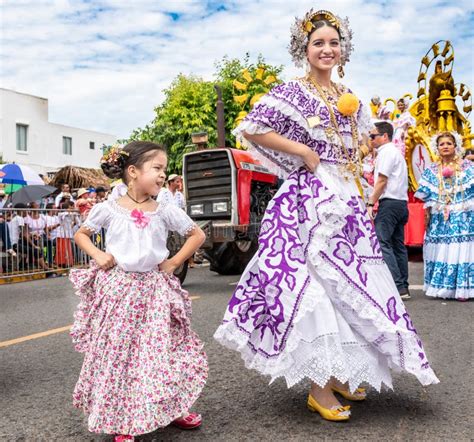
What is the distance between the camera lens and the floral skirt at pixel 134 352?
2760 mm

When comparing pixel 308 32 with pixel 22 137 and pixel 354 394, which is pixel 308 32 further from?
pixel 22 137

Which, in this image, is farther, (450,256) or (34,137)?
(34,137)

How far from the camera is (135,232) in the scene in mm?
2969

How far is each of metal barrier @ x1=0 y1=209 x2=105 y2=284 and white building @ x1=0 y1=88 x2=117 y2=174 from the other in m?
26.4

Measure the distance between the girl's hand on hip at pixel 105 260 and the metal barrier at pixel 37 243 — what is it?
7.66 metres

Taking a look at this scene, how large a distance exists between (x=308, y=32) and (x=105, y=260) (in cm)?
Result: 166

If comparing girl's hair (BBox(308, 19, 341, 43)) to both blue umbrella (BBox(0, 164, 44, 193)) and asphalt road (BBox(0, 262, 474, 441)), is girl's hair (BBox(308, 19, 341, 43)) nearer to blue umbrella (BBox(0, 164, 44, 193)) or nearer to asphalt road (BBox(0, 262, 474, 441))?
asphalt road (BBox(0, 262, 474, 441))

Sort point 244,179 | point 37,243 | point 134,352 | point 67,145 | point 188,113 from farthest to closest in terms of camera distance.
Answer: point 67,145 < point 188,113 < point 37,243 < point 244,179 < point 134,352

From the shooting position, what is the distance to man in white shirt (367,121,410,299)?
6914 millimetres

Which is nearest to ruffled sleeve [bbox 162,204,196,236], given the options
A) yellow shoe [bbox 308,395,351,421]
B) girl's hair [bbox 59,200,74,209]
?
yellow shoe [bbox 308,395,351,421]

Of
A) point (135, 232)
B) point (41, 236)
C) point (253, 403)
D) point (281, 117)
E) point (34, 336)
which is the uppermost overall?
point (281, 117)

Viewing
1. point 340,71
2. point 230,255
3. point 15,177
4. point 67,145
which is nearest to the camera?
point 340,71

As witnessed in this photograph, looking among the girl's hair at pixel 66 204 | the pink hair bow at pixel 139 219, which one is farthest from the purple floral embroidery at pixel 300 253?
the girl's hair at pixel 66 204

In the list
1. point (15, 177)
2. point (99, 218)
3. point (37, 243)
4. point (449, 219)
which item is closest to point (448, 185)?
point (449, 219)
